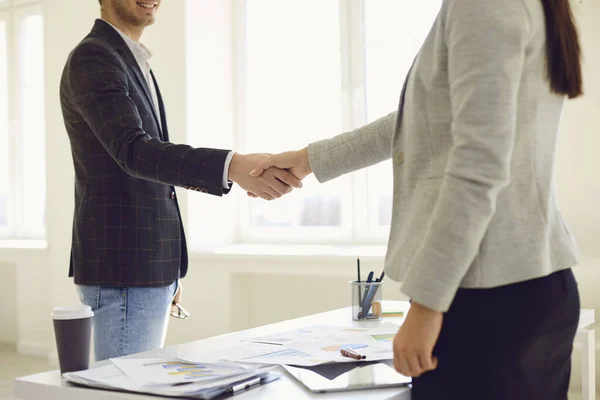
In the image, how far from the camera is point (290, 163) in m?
1.73

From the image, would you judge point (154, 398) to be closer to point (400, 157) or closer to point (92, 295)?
point (400, 157)

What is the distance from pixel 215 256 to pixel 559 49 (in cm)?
311

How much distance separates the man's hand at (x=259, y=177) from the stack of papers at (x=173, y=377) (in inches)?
25.9

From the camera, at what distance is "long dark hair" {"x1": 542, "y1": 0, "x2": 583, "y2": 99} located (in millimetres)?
950

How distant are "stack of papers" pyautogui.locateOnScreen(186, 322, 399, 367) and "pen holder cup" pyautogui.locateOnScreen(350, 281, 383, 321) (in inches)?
6.8

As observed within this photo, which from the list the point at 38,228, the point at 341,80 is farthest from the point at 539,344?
the point at 38,228

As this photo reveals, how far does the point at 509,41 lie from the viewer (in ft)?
2.88

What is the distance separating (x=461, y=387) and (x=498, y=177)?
0.28 meters

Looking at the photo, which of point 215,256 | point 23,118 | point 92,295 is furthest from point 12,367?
point 92,295

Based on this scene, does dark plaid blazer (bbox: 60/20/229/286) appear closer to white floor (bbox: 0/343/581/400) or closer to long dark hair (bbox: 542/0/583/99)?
long dark hair (bbox: 542/0/583/99)

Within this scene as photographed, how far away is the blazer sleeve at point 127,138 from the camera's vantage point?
1742 mm

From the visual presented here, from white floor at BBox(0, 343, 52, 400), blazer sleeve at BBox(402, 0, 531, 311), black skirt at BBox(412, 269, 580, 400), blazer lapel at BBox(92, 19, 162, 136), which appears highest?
blazer lapel at BBox(92, 19, 162, 136)

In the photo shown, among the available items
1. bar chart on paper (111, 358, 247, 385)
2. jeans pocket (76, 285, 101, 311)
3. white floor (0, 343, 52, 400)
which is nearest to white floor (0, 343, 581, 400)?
white floor (0, 343, 52, 400)

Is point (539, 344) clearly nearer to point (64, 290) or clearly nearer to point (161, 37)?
point (161, 37)
